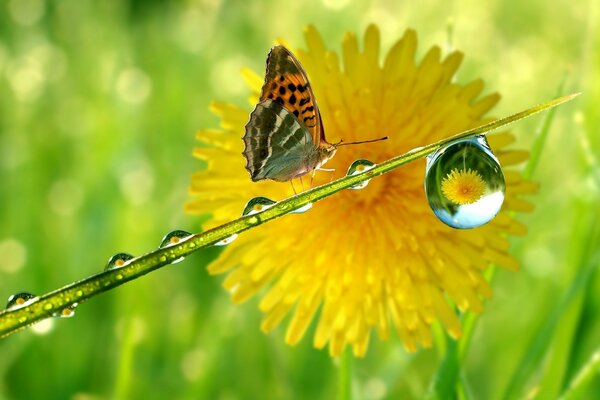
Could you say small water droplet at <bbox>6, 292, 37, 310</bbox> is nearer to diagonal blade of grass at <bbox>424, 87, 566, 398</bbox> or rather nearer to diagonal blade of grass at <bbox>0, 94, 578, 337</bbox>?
diagonal blade of grass at <bbox>0, 94, 578, 337</bbox>

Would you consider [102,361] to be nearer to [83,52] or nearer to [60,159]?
[60,159]

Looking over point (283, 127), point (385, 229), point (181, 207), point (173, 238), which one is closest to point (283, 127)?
point (283, 127)

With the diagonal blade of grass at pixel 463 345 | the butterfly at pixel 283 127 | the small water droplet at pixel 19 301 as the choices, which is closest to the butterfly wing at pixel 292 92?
the butterfly at pixel 283 127

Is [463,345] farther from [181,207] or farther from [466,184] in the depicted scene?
[181,207]

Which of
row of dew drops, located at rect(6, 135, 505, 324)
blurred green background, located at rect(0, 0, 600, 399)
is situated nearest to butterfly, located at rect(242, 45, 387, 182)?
row of dew drops, located at rect(6, 135, 505, 324)

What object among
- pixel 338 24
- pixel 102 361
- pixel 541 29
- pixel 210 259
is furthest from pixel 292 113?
pixel 541 29

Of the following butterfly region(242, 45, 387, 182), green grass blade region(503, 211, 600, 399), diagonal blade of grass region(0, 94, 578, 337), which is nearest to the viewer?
diagonal blade of grass region(0, 94, 578, 337)
